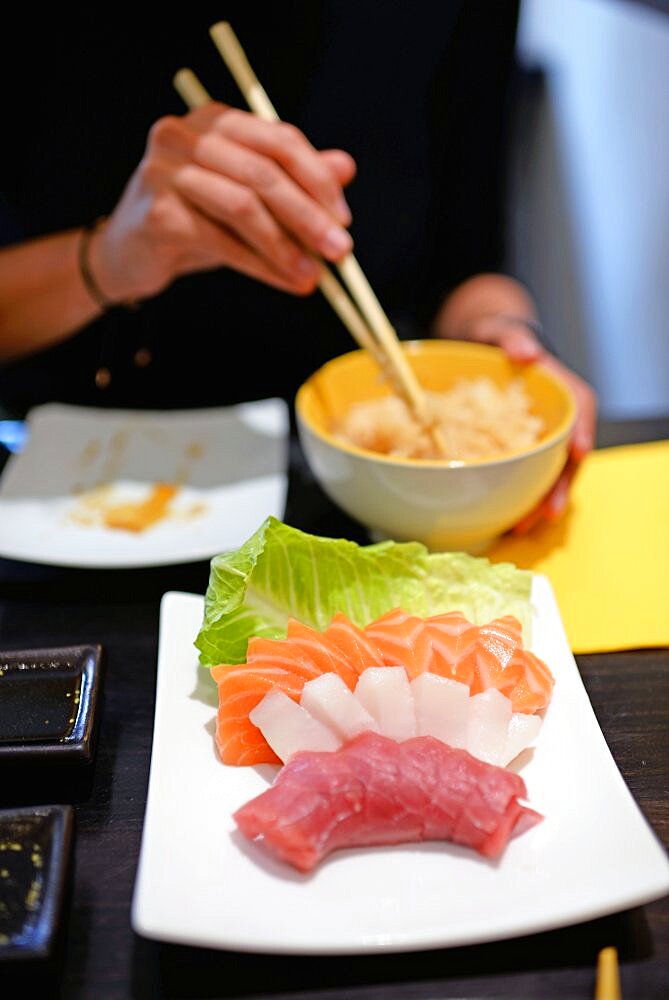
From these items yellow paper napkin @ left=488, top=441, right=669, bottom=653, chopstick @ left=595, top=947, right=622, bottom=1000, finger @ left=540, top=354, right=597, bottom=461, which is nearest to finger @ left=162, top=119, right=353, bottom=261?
finger @ left=540, top=354, right=597, bottom=461

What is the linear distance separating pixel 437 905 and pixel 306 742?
23cm

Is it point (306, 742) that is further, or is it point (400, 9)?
point (400, 9)

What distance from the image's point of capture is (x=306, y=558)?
3.94 ft

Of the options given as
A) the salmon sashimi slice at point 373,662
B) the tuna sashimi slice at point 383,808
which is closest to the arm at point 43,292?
the salmon sashimi slice at point 373,662

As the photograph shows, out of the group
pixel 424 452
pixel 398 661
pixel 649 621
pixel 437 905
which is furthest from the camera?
pixel 424 452

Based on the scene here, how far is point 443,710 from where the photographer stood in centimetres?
101

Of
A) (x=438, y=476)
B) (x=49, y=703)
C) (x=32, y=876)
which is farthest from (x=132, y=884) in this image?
(x=438, y=476)

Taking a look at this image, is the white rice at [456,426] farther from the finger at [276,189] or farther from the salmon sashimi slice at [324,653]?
the salmon sashimi slice at [324,653]

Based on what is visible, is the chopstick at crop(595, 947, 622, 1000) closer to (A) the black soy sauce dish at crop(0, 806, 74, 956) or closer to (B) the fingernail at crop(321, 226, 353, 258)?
(A) the black soy sauce dish at crop(0, 806, 74, 956)

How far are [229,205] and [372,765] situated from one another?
37.0 inches

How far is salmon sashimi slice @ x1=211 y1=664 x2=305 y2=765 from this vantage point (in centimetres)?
101

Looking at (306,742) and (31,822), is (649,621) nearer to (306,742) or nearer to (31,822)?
(306,742)

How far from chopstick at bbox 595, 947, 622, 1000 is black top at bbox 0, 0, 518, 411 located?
1.63 meters

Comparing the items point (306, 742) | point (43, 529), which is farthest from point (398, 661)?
point (43, 529)
